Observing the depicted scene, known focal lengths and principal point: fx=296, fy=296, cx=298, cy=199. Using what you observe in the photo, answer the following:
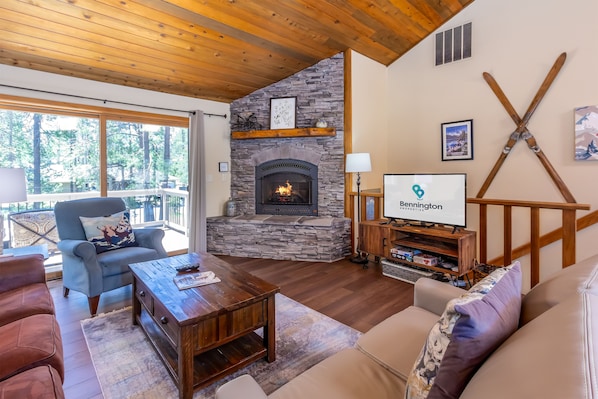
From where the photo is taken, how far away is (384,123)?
183 inches

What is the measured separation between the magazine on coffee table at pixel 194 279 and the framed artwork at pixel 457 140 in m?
3.47

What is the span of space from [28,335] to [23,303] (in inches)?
18.7

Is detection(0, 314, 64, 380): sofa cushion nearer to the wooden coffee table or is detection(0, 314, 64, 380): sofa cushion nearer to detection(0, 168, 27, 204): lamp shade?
the wooden coffee table

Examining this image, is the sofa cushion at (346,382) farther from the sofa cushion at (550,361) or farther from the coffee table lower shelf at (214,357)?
the coffee table lower shelf at (214,357)

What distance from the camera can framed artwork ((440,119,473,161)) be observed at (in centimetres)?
383

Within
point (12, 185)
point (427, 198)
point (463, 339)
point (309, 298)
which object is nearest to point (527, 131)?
point (427, 198)

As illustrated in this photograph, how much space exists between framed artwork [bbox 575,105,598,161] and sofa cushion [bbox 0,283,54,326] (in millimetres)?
4673

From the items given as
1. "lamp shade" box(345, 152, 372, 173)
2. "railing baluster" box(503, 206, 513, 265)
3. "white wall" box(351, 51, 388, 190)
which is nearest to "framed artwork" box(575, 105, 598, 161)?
"railing baluster" box(503, 206, 513, 265)

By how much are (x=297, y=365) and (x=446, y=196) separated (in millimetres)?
2252

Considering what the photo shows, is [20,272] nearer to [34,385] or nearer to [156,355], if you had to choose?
[156,355]

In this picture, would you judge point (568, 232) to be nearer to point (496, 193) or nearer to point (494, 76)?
point (496, 193)

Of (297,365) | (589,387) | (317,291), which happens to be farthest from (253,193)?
(589,387)

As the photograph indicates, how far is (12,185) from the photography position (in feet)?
8.27

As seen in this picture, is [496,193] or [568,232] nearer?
[568,232]
